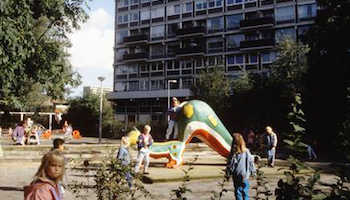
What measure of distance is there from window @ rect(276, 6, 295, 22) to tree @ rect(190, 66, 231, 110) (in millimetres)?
16917

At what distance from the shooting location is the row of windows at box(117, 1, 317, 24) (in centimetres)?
5056

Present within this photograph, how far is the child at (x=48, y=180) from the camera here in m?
4.00

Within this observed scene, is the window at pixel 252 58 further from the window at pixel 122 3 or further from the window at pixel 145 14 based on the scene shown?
the window at pixel 122 3

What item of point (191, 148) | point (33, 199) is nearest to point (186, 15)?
point (191, 148)

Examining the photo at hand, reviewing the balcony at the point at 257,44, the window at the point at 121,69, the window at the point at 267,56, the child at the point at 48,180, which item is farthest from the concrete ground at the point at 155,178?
the window at the point at 121,69

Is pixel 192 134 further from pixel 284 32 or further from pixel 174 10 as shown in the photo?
pixel 174 10

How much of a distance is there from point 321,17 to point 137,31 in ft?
137

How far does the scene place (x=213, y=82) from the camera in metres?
38.9

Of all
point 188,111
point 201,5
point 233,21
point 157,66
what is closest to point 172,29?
point 201,5

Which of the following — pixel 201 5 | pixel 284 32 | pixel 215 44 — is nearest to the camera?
pixel 284 32

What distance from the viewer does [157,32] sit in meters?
64.4

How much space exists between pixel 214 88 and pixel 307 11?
20535 mm

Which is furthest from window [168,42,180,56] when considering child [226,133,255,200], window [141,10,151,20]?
child [226,133,255,200]

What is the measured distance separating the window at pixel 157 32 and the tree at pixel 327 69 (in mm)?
36613
